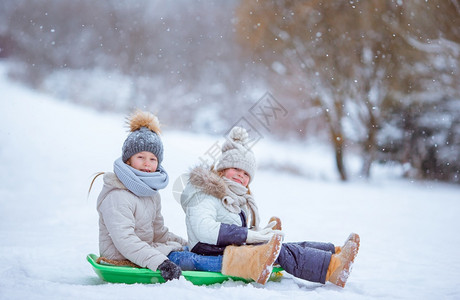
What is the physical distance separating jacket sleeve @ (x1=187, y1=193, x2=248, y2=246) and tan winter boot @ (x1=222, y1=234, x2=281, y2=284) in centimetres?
6

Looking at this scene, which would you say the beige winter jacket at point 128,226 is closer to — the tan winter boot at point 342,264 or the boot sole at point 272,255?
the boot sole at point 272,255

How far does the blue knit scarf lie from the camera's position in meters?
2.46

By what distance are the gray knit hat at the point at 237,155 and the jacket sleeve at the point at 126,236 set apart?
69cm

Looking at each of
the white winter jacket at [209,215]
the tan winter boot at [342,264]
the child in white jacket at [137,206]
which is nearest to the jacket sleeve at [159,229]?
the child in white jacket at [137,206]

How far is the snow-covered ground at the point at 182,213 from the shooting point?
8.10 ft

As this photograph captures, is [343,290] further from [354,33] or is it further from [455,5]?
[354,33]

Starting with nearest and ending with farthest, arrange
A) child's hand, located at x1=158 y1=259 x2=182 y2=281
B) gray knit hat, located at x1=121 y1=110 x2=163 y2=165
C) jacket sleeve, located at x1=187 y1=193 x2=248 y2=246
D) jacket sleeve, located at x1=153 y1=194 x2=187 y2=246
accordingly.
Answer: child's hand, located at x1=158 y1=259 x2=182 y2=281, jacket sleeve, located at x1=187 y1=193 x2=248 y2=246, gray knit hat, located at x1=121 y1=110 x2=163 y2=165, jacket sleeve, located at x1=153 y1=194 x2=187 y2=246

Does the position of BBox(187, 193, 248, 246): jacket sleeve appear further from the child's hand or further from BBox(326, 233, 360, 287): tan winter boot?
BBox(326, 233, 360, 287): tan winter boot

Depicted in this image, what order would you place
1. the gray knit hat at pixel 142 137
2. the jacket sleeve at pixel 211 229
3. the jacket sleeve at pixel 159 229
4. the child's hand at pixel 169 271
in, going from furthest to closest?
the jacket sleeve at pixel 159 229
the gray knit hat at pixel 142 137
the jacket sleeve at pixel 211 229
the child's hand at pixel 169 271

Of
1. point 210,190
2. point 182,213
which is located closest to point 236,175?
point 210,190

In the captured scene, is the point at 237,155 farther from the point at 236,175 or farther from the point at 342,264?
the point at 342,264

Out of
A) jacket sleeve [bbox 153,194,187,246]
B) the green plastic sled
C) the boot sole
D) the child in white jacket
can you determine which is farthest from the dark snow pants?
jacket sleeve [bbox 153,194,187,246]

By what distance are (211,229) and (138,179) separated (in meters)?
0.49

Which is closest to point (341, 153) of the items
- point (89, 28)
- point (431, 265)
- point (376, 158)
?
point (376, 158)
